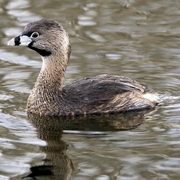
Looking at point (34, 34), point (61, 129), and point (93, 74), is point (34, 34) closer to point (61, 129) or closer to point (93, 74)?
point (61, 129)

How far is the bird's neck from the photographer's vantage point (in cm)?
1162

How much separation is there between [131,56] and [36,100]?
2.35 meters

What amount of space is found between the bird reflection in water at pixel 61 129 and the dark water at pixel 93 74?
0.01 meters

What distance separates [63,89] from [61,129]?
0.85 m

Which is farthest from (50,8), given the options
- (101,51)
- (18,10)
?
(101,51)

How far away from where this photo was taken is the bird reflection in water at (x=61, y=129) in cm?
922

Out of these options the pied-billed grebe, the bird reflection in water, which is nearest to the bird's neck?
the pied-billed grebe

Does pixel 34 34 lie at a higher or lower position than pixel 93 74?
higher

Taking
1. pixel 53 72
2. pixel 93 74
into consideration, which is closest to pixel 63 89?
pixel 53 72

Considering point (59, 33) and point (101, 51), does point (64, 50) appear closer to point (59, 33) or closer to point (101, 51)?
point (59, 33)

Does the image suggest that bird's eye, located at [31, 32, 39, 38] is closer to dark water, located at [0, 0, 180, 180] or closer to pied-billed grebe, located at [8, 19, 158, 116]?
pied-billed grebe, located at [8, 19, 158, 116]

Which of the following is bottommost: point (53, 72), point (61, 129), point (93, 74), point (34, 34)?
point (61, 129)

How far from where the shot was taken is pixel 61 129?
10.8m

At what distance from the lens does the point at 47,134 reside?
10617 mm
